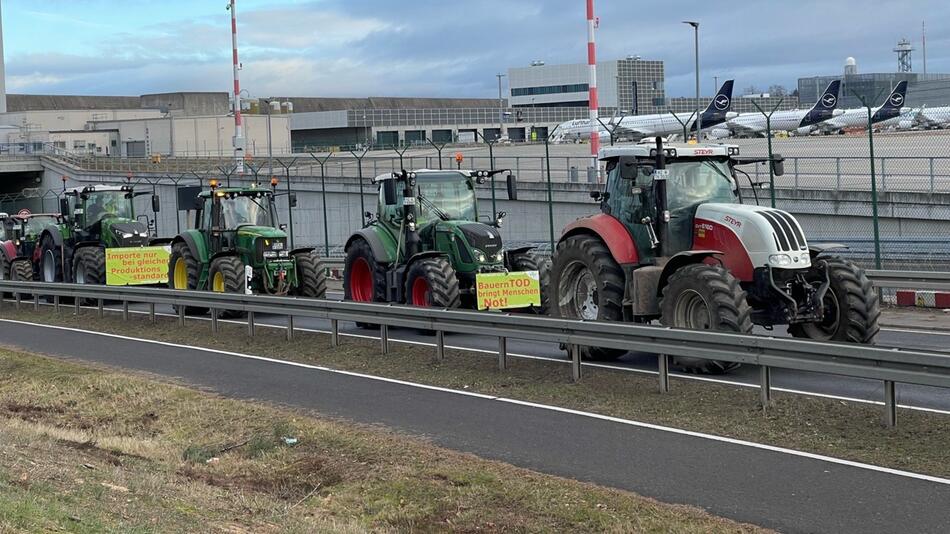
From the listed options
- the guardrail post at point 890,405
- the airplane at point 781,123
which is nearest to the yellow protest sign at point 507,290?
the guardrail post at point 890,405

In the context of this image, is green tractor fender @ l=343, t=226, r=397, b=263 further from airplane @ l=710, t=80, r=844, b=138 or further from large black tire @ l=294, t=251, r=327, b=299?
airplane @ l=710, t=80, r=844, b=138

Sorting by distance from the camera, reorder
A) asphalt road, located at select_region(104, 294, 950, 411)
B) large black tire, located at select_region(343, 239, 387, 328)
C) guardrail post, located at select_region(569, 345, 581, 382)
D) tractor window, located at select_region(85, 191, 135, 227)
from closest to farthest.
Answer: asphalt road, located at select_region(104, 294, 950, 411)
guardrail post, located at select_region(569, 345, 581, 382)
large black tire, located at select_region(343, 239, 387, 328)
tractor window, located at select_region(85, 191, 135, 227)

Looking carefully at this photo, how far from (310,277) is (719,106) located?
4426cm

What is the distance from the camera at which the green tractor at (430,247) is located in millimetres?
18641

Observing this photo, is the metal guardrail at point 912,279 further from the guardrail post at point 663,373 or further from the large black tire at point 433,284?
the guardrail post at point 663,373

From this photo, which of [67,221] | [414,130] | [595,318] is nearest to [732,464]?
[595,318]

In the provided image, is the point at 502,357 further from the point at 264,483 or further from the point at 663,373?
the point at 264,483

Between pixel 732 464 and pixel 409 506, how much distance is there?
2.68 meters

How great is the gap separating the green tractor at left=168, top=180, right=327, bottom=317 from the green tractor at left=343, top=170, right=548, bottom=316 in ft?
6.67

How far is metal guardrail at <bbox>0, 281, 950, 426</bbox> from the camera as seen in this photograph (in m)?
10.6

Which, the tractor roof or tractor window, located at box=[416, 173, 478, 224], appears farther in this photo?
tractor window, located at box=[416, 173, 478, 224]

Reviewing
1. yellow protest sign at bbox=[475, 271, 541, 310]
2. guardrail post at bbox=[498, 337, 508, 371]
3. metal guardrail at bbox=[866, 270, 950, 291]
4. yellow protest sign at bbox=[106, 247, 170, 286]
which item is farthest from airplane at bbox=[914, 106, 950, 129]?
guardrail post at bbox=[498, 337, 508, 371]

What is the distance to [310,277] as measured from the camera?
22484mm

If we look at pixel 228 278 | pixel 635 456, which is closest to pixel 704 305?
pixel 635 456
